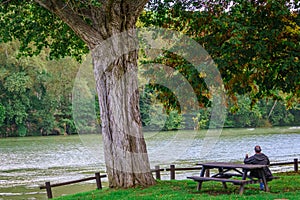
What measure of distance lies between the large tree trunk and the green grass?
1.74 ft

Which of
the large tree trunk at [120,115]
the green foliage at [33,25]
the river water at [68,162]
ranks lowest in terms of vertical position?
the river water at [68,162]

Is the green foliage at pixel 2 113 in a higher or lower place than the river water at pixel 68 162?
higher

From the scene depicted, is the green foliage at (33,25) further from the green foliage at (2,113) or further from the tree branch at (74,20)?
the green foliage at (2,113)

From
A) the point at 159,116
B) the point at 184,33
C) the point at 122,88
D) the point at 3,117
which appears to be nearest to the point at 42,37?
the point at 184,33

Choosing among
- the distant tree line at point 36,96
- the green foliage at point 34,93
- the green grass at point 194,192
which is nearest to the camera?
the green grass at point 194,192

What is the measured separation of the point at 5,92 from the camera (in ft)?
193

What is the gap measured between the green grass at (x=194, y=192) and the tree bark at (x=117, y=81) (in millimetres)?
587

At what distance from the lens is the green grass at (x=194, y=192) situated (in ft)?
38.2

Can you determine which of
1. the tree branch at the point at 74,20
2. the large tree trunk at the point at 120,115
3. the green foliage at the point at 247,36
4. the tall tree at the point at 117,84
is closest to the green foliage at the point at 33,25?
the green foliage at the point at 247,36

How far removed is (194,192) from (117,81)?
3.64m

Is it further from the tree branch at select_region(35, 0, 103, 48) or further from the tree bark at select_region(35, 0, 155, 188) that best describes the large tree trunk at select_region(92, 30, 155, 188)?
the tree branch at select_region(35, 0, 103, 48)

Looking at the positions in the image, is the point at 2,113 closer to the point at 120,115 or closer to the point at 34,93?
the point at 34,93

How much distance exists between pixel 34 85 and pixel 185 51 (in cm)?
4453

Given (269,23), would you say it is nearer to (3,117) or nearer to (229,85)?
(229,85)
